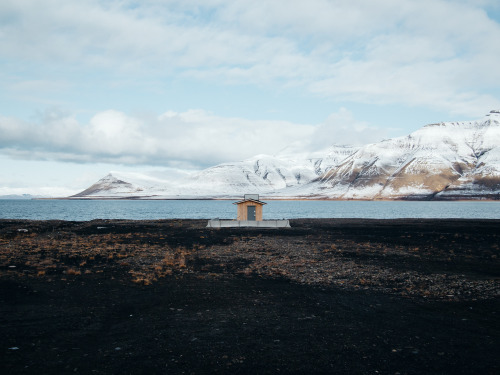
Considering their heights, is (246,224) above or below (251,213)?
→ below

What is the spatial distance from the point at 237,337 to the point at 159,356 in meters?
2.40

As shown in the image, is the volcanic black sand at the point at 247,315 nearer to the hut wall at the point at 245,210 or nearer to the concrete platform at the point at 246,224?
the concrete platform at the point at 246,224

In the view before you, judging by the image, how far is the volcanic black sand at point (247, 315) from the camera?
8920mm

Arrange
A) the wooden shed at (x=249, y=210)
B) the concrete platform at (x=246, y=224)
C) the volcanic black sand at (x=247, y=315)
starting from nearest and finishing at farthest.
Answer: the volcanic black sand at (x=247, y=315), the concrete platform at (x=246, y=224), the wooden shed at (x=249, y=210)

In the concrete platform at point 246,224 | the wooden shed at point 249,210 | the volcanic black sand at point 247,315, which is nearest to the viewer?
the volcanic black sand at point 247,315

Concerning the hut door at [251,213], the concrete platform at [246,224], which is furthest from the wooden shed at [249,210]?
the concrete platform at [246,224]

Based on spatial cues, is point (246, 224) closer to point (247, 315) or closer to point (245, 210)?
point (245, 210)

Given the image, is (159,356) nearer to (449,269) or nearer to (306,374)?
(306,374)

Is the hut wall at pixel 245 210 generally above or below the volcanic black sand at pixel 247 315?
above

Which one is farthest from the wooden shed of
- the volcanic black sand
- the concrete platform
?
the volcanic black sand

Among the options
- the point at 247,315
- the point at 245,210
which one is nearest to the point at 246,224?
the point at 245,210

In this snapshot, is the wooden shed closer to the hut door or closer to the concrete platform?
the hut door

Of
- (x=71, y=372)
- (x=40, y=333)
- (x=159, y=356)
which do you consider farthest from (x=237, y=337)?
(x=40, y=333)

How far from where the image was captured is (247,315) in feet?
41.4
